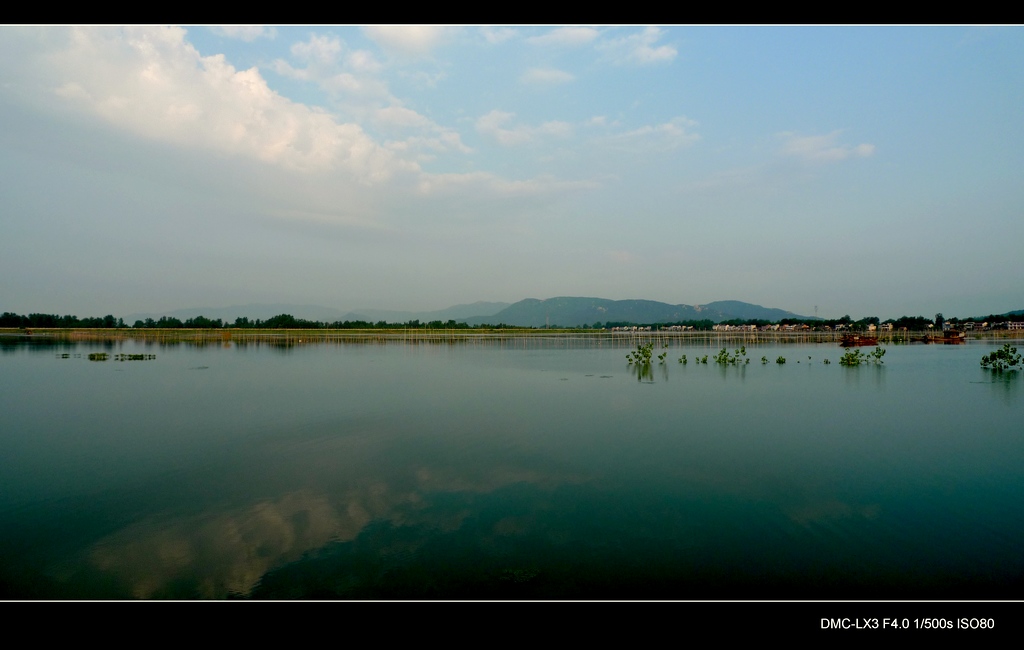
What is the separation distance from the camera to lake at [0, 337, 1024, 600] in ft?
16.6

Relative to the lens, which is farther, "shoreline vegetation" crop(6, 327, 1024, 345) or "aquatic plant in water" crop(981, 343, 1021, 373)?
"shoreline vegetation" crop(6, 327, 1024, 345)

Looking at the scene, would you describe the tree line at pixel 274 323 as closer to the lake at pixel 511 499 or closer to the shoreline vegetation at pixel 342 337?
the shoreline vegetation at pixel 342 337

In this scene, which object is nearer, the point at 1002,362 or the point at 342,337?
the point at 1002,362

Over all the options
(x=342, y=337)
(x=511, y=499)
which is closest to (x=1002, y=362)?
(x=511, y=499)

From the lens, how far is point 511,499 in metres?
7.31

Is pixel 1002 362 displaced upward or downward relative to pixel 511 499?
upward

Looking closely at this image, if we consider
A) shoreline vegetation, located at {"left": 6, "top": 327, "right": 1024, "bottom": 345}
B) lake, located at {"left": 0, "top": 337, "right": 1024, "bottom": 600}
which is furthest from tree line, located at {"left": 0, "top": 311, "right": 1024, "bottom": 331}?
lake, located at {"left": 0, "top": 337, "right": 1024, "bottom": 600}

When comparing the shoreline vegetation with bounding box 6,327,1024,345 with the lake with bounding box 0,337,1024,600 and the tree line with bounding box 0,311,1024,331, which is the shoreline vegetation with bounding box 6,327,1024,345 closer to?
the tree line with bounding box 0,311,1024,331

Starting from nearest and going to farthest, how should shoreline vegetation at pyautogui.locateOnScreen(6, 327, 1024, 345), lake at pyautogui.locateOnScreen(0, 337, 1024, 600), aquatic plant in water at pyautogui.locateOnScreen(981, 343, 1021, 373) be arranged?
lake at pyautogui.locateOnScreen(0, 337, 1024, 600), aquatic plant in water at pyautogui.locateOnScreen(981, 343, 1021, 373), shoreline vegetation at pyautogui.locateOnScreen(6, 327, 1024, 345)

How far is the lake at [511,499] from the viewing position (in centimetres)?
505

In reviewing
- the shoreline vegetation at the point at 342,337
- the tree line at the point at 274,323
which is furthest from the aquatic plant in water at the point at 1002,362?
the tree line at the point at 274,323

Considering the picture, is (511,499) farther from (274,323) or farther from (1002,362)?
(274,323)
